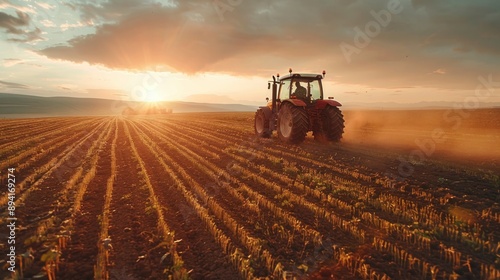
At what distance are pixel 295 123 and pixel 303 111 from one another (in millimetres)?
601

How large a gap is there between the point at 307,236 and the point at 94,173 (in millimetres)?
6854

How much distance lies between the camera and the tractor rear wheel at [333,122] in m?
12.0

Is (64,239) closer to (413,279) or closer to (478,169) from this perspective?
(413,279)

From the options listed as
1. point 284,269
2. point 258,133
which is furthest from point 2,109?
point 284,269

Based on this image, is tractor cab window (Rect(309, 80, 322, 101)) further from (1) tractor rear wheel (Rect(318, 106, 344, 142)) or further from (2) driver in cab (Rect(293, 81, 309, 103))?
(1) tractor rear wheel (Rect(318, 106, 344, 142))

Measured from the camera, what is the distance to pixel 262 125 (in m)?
14.8

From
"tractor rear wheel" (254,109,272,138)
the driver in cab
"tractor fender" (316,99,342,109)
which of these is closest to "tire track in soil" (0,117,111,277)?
"tractor rear wheel" (254,109,272,138)

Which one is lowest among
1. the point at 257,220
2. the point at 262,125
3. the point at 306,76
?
the point at 257,220

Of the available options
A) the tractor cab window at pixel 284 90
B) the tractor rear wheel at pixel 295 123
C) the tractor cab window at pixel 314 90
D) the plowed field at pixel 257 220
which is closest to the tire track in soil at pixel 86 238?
the plowed field at pixel 257 220

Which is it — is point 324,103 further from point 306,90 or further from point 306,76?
point 306,76

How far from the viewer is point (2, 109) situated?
14525cm

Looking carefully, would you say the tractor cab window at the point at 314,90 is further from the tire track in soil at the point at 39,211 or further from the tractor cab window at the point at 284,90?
the tire track in soil at the point at 39,211

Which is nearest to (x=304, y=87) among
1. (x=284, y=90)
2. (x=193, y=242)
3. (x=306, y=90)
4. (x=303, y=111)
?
(x=306, y=90)

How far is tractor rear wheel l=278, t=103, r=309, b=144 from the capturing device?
37.3ft
